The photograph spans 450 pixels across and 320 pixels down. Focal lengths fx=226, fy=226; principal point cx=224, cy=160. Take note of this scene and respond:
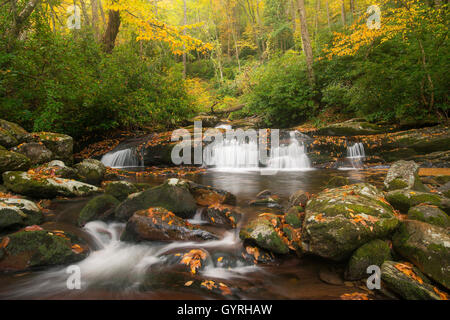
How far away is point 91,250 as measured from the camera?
348 cm

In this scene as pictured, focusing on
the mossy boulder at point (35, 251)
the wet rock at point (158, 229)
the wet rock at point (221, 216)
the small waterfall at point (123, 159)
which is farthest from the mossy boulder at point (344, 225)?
the small waterfall at point (123, 159)

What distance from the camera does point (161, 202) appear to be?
4391mm

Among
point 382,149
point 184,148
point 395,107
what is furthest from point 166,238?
point 395,107

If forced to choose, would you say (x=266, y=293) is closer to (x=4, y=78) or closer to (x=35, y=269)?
(x=35, y=269)

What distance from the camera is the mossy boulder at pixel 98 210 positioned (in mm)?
4234

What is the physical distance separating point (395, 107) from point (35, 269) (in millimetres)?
12566

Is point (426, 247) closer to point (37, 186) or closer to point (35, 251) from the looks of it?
point (35, 251)

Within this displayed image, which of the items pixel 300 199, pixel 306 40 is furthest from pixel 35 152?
pixel 306 40

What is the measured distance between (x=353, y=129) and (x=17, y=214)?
1133 centimetres

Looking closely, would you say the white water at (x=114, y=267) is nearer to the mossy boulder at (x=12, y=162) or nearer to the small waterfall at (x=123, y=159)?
the mossy boulder at (x=12, y=162)

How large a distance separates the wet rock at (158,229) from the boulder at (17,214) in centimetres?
156

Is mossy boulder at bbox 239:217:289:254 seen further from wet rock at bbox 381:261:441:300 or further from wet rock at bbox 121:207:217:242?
wet rock at bbox 381:261:441:300

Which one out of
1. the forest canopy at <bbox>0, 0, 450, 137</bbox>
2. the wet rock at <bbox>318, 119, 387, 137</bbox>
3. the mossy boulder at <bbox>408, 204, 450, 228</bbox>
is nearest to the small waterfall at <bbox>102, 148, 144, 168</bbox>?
the forest canopy at <bbox>0, 0, 450, 137</bbox>

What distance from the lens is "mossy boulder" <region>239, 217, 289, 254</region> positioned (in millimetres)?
3125
